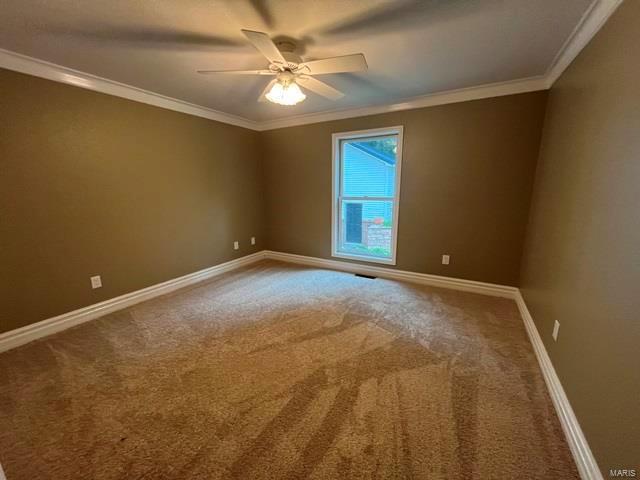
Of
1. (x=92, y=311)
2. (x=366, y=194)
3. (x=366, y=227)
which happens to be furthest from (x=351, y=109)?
(x=92, y=311)

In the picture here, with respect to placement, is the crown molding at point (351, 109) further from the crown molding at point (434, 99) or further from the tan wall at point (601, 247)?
the tan wall at point (601, 247)

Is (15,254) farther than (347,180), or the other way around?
(347,180)

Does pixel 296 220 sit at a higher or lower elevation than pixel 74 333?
higher

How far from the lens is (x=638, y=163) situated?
1079mm

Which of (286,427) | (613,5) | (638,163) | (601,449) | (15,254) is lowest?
(286,427)

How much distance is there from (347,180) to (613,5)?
282cm

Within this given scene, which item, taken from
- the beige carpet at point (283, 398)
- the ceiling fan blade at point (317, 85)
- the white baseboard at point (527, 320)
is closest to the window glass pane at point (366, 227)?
the white baseboard at point (527, 320)

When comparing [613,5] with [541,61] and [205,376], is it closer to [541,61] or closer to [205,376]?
[541,61]

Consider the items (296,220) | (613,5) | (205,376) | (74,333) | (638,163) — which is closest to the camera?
(638,163)

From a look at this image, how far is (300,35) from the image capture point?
1.80m

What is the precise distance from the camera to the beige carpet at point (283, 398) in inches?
48.3

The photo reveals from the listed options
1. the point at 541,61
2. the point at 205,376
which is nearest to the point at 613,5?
the point at 541,61

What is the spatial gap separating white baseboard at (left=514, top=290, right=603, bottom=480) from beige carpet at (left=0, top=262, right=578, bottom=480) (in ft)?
0.15

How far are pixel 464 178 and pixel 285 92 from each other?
222 centimetres
